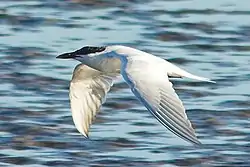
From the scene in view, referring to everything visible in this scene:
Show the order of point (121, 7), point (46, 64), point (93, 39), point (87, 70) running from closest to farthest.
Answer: point (87, 70)
point (46, 64)
point (93, 39)
point (121, 7)

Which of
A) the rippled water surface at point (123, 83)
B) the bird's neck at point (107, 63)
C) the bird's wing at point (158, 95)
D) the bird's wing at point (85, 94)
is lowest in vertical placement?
the rippled water surface at point (123, 83)

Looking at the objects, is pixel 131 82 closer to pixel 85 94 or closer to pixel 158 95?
pixel 158 95

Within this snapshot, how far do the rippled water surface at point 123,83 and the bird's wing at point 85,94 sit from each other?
1.28 feet

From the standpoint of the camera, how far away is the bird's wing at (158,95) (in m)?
8.19

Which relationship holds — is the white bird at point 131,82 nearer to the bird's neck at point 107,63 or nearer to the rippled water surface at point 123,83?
the bird's neck at point 107,63

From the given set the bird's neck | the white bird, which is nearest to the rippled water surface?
the white bird

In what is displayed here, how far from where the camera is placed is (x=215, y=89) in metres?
12.5

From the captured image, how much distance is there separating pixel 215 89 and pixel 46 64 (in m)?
1.74

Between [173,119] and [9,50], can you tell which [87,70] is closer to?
[173,119]

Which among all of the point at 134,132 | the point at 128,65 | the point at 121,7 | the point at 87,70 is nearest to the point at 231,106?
the point at 134,132

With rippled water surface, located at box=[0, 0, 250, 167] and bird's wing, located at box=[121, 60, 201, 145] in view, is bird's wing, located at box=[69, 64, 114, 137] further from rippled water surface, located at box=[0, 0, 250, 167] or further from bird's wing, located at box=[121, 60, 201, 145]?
bird's wing, located at box=[121, 60, 201, 145]

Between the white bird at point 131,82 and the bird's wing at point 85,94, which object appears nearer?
the white bird at point 131,82

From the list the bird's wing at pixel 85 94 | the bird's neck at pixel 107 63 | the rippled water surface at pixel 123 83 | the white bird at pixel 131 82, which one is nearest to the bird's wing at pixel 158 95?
the white bird at pixel 131 82

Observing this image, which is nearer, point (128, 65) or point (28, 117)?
point (128, 65)
